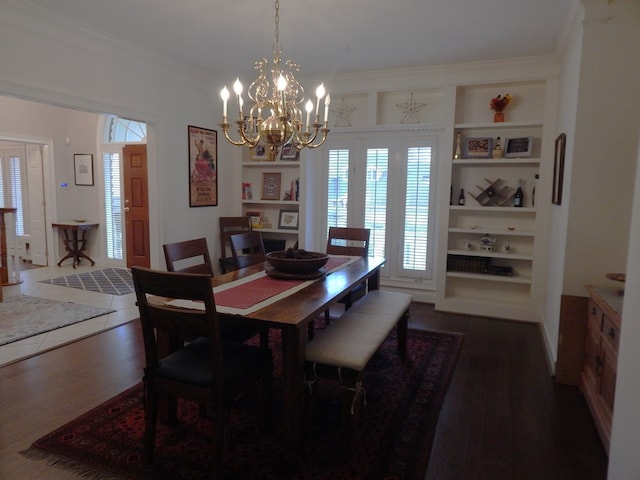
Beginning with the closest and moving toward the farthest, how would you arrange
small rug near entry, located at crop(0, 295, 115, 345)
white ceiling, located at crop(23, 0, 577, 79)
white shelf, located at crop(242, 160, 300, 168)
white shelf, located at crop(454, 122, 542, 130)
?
white ceiling, located at crop(23, 0, 577, 79)
small rug near entry, located at crop(0, 295, 115, 345)
white shelf, located at crop(454, 122, 542, 130)
white shelf, located at crop(242, 160, 300, 168)

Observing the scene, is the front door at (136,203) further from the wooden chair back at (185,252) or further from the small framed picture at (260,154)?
the wooden chair back at (185,252)

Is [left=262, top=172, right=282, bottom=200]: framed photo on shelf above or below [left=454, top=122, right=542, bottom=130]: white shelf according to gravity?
below

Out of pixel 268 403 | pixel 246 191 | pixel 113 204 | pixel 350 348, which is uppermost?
pixel 246 191

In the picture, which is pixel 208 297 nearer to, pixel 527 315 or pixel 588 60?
pixel 588 60

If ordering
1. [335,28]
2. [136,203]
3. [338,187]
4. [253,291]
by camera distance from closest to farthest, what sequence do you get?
[253,291], [335,28], [338,187], [136,203]

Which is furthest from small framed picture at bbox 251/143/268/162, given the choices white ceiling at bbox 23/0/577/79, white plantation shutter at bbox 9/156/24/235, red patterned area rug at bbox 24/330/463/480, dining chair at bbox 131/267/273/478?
white plantation shutter at bbox 9/156/24/235

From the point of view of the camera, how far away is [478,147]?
4492 mm

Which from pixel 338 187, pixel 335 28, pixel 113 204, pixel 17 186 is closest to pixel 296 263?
pixel 335 28

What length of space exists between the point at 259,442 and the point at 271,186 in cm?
382

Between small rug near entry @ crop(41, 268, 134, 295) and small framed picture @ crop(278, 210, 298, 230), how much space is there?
2.05 metres

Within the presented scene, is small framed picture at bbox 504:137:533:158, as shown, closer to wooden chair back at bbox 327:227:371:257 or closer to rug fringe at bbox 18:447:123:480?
wooden chair back at bbox 327:227:371:257

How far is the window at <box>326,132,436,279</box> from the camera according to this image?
4.80 meters

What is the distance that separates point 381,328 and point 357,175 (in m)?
2.79

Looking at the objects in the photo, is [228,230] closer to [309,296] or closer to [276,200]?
[276,200]
